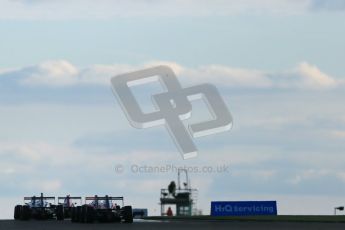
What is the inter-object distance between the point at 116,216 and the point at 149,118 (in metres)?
8.45

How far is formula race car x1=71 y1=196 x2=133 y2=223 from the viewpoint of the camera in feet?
254

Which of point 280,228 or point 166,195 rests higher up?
point 166,195

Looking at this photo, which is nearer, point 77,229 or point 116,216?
point 77,229

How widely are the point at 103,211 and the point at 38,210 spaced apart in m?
17.3

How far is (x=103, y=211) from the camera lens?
78312mm

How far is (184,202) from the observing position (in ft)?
461

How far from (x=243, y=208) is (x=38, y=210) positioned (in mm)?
24454

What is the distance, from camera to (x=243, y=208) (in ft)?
351

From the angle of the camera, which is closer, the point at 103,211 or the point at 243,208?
the point at 103,211

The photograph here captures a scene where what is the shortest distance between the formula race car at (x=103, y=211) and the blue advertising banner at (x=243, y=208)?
28.8 metres

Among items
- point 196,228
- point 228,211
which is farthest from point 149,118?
point 228,211

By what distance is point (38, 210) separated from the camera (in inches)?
3698

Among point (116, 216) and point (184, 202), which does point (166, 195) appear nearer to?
point (184, 202)

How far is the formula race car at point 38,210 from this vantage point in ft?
304
